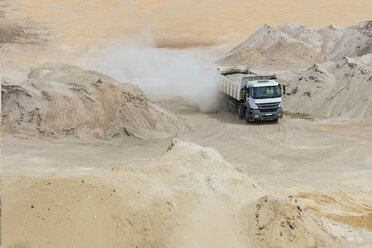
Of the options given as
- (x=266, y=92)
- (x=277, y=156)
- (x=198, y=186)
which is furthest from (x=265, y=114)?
(x=198, y=186)

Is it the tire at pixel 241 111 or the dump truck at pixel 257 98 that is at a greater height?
the dump truck at pixel 257 98

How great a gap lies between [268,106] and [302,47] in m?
22.3

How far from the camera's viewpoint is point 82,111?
2664 centimetres

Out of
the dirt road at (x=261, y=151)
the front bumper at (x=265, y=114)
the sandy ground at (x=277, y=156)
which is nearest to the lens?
the sandy ground at (x=277, y=156)

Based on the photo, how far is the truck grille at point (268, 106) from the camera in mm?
28750

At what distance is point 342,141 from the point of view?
2577cm

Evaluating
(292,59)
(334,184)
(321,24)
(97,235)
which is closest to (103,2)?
(321,24)

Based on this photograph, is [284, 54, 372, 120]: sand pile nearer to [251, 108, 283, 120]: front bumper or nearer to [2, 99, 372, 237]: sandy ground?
[2, 99, 372, 237]: sandy ground

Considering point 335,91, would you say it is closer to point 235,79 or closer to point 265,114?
point 265,114

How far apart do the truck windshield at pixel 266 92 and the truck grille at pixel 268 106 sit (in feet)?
1.45

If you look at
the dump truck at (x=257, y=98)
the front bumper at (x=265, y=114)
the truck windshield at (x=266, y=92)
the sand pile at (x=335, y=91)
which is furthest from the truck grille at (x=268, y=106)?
the sand pile at (x=335, y=91)

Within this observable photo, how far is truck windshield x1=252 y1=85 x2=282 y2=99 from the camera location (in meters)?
28.8

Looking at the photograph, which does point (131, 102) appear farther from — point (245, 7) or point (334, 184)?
point (245, 7)

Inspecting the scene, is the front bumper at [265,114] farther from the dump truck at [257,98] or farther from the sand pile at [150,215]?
the sand pile at [150,215]
